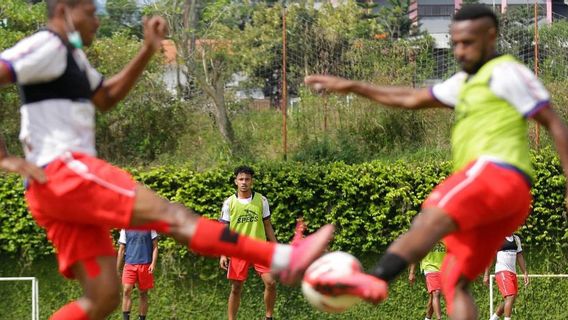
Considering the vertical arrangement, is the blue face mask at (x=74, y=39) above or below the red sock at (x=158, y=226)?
above

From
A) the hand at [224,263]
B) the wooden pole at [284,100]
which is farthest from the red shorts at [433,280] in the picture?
the wooden pole at [284,100]

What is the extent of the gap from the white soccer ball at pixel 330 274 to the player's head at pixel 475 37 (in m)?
1.46

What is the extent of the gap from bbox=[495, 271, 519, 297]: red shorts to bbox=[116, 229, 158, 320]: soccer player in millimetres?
4827

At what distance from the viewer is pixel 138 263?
1366cm

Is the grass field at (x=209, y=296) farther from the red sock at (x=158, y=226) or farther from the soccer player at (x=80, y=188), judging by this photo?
the red sock at (x=158, y=226)

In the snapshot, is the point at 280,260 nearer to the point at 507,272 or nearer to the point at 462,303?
the point at 462,303

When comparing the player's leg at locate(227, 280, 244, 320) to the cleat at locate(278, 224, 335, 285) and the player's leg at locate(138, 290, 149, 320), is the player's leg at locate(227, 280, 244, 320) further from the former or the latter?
the cleat at locate(278, 224, 335, 285)

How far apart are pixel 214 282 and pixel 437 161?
3901 mm

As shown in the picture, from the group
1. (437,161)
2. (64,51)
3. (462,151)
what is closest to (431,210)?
(462,151)

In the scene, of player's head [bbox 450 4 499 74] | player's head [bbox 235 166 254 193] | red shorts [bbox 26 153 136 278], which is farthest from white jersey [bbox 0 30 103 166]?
player's head [bbox 235 166 254 193]

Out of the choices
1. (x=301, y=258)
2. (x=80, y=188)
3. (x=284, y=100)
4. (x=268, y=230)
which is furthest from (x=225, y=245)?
(x=284, y=100)

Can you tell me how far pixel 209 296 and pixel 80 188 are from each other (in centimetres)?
951

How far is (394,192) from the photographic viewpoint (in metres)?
14.7

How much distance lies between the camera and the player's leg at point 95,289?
5762 mm
